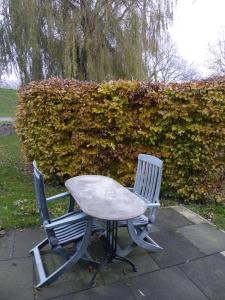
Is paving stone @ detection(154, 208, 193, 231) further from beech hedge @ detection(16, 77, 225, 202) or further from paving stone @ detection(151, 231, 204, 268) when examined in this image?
beech hedge @ detection(16, 77, 225, 202)

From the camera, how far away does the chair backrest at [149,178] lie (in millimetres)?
2869

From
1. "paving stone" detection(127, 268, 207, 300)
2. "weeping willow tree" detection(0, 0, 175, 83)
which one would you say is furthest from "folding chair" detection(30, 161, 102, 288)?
"weeping willow tree" detection(0, 0, 175, 83)

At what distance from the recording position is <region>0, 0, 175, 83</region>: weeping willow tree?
892 centimetres

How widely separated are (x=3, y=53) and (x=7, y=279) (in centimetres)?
948

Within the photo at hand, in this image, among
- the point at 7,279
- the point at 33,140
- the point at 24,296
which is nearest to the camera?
the point at 24,296

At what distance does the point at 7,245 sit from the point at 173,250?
1735 millimetres

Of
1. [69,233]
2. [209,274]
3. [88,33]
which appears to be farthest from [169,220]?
[88,33]

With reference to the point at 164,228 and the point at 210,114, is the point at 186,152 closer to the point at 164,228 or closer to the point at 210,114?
the point at 210,114

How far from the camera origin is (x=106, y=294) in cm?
223

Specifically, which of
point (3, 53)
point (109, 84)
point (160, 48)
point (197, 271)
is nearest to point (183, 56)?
point (160, 48)

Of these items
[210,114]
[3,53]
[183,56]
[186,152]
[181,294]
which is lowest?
[181,294]

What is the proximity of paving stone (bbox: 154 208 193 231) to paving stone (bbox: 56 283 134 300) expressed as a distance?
1178 millimetres

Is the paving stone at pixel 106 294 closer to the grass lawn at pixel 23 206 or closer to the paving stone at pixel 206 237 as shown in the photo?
the paving stone at pixel 206 237

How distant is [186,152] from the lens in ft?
13.3
